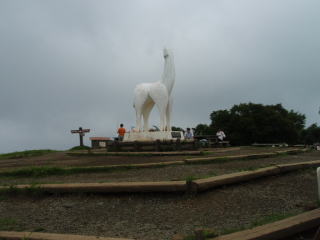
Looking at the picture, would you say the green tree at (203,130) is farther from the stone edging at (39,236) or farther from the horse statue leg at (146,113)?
the stone edging at (39,236)

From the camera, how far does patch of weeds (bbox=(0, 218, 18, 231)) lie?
377 cm

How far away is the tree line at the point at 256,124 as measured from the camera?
3891 cm

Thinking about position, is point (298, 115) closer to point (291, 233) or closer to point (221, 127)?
point (221, 127)

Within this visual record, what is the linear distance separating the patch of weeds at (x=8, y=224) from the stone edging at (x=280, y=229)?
8.67 ft

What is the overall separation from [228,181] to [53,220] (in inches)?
119

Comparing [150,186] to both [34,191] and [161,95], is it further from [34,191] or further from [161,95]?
[161,95]

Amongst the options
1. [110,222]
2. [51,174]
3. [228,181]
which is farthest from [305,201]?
[51,174]

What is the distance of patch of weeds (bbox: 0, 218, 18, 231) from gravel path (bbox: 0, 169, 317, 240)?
0.04 ft

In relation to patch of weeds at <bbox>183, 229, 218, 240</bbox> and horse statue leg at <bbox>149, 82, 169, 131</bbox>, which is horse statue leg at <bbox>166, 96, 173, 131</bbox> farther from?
patch of weeds at <bbox>183, 229, 218, 240</bbox>

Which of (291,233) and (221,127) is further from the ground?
(221,127)

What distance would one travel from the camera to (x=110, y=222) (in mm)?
3943

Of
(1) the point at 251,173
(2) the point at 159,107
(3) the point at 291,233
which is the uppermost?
(2) the point at 159,107

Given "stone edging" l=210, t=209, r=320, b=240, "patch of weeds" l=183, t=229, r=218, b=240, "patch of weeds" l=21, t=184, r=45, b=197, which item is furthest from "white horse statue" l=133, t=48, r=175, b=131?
"patch of weeds" l=183, t=229, r=218, b=240

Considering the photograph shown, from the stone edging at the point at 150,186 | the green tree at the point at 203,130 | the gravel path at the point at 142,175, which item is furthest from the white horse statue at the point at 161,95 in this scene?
the green tree at the point at 203,130
